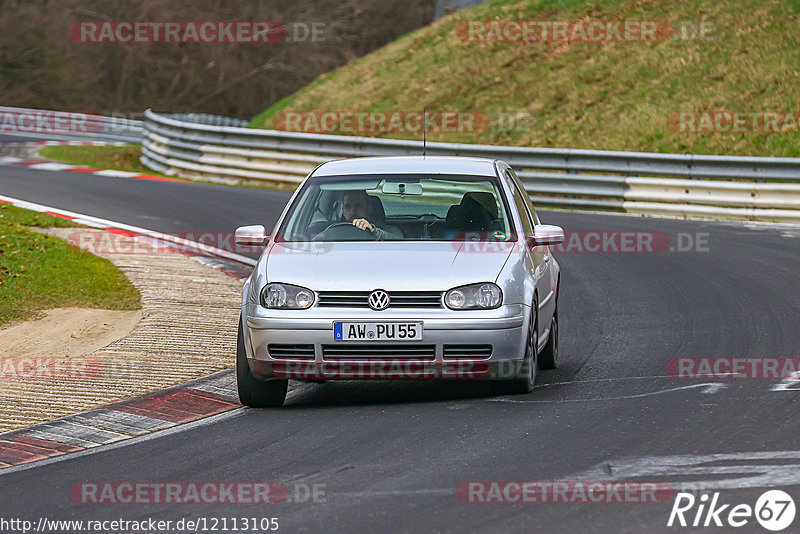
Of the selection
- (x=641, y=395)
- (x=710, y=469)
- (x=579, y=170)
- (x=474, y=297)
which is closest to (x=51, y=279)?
(x=474, y=297)

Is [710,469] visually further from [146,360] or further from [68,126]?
[68,126]

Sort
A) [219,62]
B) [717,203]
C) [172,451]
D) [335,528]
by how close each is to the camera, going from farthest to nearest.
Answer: [219,62]
[717,203]
[172,451]
[335,528]

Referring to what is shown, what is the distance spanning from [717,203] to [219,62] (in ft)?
123

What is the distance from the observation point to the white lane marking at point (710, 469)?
6.03 meters

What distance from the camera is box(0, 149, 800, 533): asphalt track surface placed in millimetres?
5789

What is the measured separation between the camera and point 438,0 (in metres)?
39.3

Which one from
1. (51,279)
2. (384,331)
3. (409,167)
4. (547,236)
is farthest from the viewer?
(51,279)

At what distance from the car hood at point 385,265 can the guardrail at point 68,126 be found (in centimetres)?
2863

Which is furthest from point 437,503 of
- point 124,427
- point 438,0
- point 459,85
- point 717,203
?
point 438,0

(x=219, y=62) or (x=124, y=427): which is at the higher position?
(x=219, y=62)

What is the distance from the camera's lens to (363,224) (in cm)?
893

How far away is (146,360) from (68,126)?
29.5 metres

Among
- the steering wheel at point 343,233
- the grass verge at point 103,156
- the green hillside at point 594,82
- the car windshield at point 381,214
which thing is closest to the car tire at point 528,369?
the car windshield at point 381,214

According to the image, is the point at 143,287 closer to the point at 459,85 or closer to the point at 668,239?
the point at 668,239
